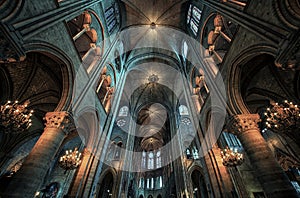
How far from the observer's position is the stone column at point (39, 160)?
4.21 metres

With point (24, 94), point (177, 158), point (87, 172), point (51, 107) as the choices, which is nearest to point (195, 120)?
point (177, 158)

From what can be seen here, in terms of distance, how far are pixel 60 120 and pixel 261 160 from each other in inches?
292

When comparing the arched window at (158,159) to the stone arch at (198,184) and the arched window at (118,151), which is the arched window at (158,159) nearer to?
the stone arch at (198,184)

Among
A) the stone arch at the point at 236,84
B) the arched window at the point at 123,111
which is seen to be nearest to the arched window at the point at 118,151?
the arched window at the point at 123,111

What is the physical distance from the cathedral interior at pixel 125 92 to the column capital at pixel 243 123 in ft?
0.15

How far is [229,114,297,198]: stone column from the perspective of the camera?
159 inches

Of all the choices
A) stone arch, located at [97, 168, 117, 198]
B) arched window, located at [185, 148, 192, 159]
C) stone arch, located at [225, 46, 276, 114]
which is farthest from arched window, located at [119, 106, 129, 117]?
stone arch, located at [225, 46, 276, 114]

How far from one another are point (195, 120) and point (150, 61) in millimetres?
11335

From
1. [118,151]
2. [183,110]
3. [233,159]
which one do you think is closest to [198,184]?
[183,110]

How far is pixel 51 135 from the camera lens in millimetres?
5434

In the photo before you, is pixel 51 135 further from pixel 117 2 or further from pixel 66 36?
pixel 117 2

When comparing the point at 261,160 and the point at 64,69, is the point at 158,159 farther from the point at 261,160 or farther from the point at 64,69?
the point at 64,69

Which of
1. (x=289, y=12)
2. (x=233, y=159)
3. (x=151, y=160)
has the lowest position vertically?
(x=233, y=159)

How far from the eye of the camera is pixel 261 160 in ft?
15.2
